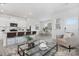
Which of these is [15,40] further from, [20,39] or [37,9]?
[37,9]

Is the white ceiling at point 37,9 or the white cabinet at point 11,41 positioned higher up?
the white ceiling at point 37,9

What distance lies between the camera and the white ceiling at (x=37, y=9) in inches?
69.3

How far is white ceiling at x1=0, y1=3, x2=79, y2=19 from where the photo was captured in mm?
1760

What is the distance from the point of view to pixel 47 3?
5.83 ft

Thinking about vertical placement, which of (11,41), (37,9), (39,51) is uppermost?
(37,9)

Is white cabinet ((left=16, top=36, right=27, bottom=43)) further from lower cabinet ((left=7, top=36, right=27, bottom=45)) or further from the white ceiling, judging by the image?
the white ceiling

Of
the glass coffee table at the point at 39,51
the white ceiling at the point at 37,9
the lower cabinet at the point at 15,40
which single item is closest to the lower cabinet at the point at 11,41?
the lower cabinet at the point at 15,40

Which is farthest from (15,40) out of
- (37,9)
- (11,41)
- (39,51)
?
(37,9)

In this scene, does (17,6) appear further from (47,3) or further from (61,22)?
(61,22)

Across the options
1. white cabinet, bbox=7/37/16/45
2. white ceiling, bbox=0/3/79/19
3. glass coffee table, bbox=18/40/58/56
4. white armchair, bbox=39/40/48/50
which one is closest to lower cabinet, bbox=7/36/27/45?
white cabinet, bbox=7/37/16/45

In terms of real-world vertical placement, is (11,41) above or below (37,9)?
below

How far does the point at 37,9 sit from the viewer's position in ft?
5.79

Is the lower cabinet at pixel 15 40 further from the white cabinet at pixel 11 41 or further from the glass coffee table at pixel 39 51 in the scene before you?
the glass coffee table at pixel 39 51

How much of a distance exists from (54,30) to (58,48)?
1.17ft
